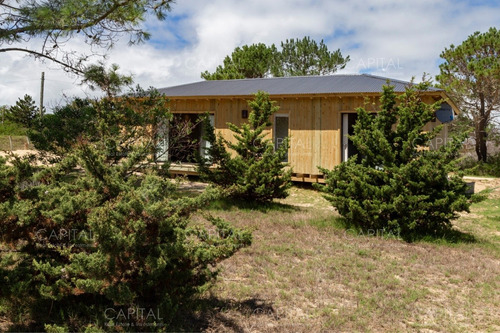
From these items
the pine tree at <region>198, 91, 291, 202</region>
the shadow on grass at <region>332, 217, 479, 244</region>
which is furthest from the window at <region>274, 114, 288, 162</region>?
the shadow on grass at <region>332, 217, 479, 244</region>

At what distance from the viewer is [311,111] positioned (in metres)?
13.3

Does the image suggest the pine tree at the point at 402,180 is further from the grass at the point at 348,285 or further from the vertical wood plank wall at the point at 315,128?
the vertical wood plank wall at the point at 315,128

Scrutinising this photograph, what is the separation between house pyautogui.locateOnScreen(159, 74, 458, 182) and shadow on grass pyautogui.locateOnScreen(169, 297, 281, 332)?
7724mm

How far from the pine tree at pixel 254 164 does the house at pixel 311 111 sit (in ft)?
5.64

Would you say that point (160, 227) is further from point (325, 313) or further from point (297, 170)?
point (297, 170)

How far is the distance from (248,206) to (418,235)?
3780 mm

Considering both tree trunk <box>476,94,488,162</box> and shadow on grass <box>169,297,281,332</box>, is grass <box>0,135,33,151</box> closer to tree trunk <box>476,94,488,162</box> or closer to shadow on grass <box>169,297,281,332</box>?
shadow on grass <box>169,297,281,332</box>

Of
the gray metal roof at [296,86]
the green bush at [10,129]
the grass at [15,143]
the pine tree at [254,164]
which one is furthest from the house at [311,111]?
the green bush at [10,129]

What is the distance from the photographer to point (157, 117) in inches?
433

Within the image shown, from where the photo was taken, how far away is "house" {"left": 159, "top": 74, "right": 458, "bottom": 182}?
12.7 meters

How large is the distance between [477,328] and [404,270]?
64.2 inches

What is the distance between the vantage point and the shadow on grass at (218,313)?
3893 millimetres

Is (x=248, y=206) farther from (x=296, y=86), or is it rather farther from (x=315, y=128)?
(x=296, y=86)

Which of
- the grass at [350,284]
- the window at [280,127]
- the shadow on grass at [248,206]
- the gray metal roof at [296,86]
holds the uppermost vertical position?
the gray metal roof at [296,86]
